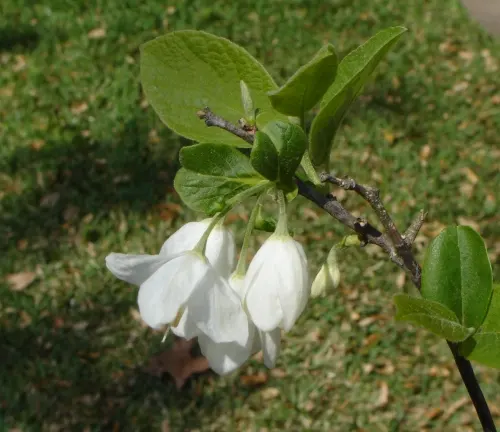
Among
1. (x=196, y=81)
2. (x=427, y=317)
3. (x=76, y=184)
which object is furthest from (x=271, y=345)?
(x=76, y=184)

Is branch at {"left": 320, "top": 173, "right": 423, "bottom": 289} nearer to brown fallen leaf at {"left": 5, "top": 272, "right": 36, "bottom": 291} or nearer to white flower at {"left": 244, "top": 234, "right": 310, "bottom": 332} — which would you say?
white flower at {"left": 244, "top": 234, "right": 310, "bottom": 332}

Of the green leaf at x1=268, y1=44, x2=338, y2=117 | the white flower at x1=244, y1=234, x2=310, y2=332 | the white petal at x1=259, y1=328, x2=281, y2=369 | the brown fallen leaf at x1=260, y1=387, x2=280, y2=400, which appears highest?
the green leaf at x1=268, y1=44, x2=338, y2=117

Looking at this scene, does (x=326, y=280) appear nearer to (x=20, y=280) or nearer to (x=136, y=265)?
(x=136, y=265)

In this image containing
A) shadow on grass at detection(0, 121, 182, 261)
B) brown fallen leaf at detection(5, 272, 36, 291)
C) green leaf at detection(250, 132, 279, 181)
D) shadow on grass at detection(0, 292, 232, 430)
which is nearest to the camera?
green leaf at detection(250, 132, 279, 181)

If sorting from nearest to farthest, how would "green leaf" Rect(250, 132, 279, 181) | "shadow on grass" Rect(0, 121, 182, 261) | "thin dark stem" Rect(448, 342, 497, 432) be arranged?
"green leaf" Rect(250, 132, 279, 181), "thin dark stem" Rect(448, 342, 497, 432), "shadow on grass" Rect(0, 121, 182, 261)

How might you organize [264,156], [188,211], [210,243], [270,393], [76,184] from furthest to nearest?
[76,184] → [188,211] → [270,393] → [210,243] → [264,156]

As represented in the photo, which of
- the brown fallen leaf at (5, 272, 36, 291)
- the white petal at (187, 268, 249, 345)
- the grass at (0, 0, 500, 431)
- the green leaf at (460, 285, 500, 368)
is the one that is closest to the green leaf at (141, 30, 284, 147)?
the white petal at (187, 268, 249, 345)
